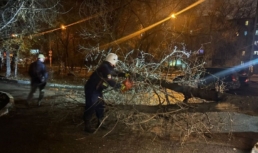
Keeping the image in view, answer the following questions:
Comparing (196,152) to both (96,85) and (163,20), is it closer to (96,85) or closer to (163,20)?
(96,85)

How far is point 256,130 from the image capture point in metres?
5.84

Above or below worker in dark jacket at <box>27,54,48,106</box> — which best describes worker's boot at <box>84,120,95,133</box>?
below

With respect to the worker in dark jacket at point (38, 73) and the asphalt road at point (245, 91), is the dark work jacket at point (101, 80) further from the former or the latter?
the asphalt road at point (245, 91)

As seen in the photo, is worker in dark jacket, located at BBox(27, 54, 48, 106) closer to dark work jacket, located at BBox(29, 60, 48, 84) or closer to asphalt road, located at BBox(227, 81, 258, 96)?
dark work jacket, located at BBox(29, 60, 48, 84)

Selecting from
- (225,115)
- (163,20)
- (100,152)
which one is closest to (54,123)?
(100,152)

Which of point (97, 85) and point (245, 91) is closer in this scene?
point (97, 85)

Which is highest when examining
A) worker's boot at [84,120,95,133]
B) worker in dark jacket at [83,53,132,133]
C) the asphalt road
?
worker in dark jacket at [83,53,132,133]

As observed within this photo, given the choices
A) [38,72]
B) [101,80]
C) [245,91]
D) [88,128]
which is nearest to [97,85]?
[101,80]

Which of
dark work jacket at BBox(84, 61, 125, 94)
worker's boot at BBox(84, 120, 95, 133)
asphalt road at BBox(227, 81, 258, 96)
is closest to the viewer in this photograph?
dark work jacket at BBox(84, 61, 125, 94)

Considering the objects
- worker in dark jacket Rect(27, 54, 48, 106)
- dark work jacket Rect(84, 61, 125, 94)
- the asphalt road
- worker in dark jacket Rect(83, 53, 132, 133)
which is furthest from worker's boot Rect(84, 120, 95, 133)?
the asphalt road

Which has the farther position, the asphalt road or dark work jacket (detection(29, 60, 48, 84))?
the asphalt road

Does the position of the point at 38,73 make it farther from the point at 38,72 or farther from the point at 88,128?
the point at 88,128

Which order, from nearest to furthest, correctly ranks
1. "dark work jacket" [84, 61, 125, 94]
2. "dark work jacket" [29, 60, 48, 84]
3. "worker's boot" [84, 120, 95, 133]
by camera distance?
"dark work jacket" [84, 61, 125, 94]
"worker's boot" [84, 120, 95, 133]
"dark work jacket" [29, 60, 48, 84]

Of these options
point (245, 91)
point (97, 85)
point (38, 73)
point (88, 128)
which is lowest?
point (88, 128)
